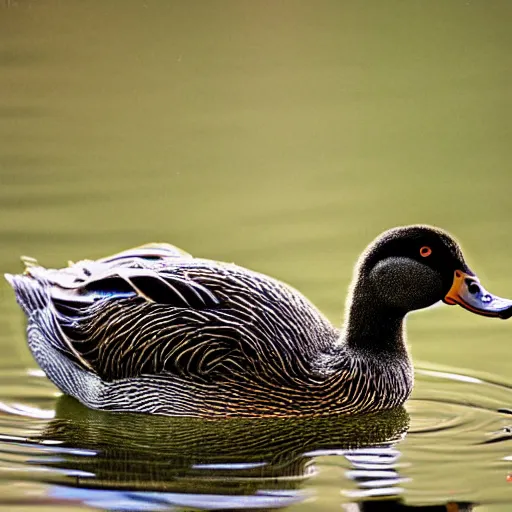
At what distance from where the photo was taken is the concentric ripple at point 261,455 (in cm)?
802

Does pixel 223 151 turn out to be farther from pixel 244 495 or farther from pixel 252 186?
pixel 244 495

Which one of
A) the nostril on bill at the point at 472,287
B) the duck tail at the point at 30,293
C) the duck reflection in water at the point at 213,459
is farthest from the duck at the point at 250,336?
the duck tail at the point at 30,293

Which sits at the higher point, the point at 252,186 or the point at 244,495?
the point at 252,186

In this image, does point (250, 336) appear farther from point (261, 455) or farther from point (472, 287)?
point (472, 287)

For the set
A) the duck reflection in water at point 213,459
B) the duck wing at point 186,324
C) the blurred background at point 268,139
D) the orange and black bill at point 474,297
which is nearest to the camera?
the duck reflection in water at point 213,459

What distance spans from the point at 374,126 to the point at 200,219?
15.2ft

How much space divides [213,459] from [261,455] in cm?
30

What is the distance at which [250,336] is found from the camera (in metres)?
9.46

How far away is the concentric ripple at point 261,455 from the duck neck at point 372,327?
417mm

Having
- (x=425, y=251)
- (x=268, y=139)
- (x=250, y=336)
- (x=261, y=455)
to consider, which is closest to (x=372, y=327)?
(x=425, y=251)

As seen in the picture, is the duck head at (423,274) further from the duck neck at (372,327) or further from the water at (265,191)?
the water at (265,191)

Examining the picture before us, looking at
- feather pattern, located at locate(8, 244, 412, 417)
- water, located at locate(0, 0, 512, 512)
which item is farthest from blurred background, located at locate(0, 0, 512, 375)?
feather pattern, located at locate(8, 244, 412, 417)

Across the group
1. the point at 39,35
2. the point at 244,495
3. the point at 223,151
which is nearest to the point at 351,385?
the point at 244,495

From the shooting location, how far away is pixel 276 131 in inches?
712
